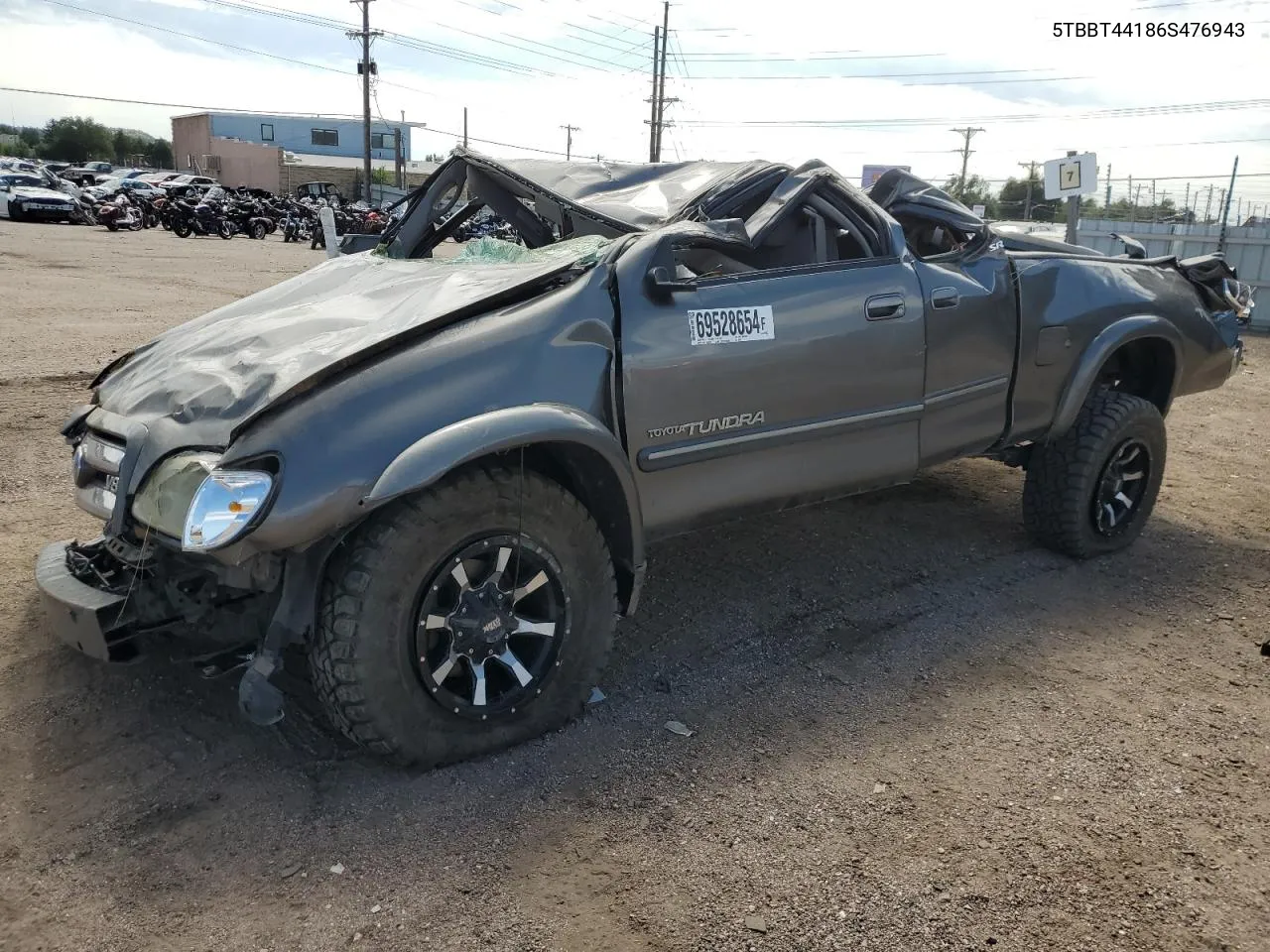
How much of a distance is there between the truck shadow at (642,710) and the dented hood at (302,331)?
A: 998 millimetres

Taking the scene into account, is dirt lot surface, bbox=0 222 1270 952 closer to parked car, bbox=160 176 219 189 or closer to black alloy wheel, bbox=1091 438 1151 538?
black alloy wheel, bbox=1091 438 1151 538

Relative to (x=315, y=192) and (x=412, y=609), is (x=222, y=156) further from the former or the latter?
(x=412, y=609)

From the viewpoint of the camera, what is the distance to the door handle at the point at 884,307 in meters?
3.93

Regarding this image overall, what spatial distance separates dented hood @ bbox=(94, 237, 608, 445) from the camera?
2.99 meters

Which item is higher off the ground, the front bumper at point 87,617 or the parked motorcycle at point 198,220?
the parked motorcycle at point 198,220

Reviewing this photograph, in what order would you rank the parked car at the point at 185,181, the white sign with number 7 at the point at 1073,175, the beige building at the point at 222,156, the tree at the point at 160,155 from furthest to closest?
1. the tree at the point at 160,155
2. the beige building at the point at 222,156
3. the parked car at the point at 185,181
4. the white sign with number 7 at the point at 1073,175

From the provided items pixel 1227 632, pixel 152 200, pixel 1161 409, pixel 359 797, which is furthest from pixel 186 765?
pixel 152 200

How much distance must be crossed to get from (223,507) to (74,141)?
302ft

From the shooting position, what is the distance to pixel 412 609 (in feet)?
9.47

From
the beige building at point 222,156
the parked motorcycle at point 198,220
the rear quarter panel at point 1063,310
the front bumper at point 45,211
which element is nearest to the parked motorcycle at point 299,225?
the parked motorcycle at point 198,220

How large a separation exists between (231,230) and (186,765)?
Result: 2889 centimetres

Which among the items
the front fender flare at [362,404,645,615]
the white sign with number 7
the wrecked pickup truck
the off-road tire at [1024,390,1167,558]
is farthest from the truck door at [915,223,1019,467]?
the white sign with number 7

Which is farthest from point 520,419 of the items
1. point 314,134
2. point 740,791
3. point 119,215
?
point 314,134

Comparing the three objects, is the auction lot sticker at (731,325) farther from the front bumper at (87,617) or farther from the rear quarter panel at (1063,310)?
the front bumper at (87,617)
